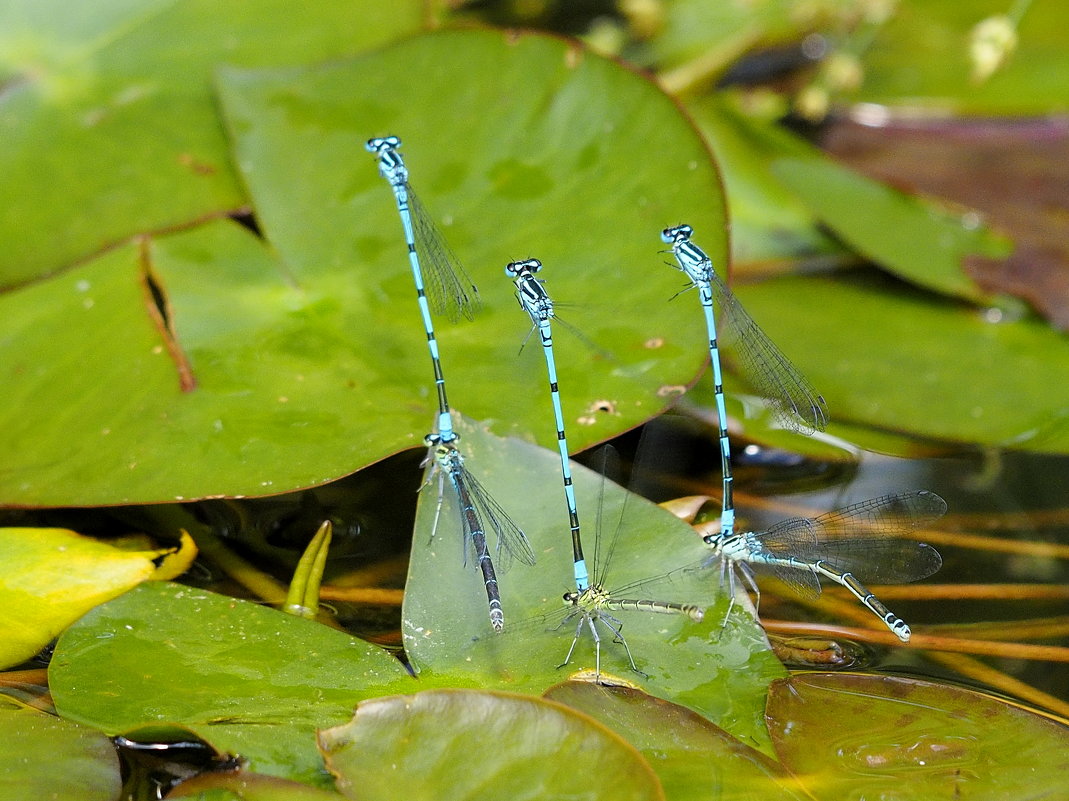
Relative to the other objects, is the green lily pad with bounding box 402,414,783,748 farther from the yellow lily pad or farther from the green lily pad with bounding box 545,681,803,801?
the yellow lily pad

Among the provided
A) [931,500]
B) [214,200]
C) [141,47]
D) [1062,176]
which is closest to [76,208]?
[214,200]

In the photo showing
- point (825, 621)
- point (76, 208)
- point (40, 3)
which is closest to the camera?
point (825, 621)

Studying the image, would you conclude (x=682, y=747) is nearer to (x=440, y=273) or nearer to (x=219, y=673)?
(x=219, y=673)

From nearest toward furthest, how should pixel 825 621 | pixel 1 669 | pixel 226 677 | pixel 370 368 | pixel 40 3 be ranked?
pixel 226 677
pixel 1 669
pixel 825 621
pixel 370 368
pixel 40 3

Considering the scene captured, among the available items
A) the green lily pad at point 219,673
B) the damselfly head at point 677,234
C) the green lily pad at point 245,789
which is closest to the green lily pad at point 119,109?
the green lily pad at point 219,673

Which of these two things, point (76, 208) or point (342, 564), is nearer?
point (342, 564)

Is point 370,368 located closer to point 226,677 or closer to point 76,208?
point 226,677

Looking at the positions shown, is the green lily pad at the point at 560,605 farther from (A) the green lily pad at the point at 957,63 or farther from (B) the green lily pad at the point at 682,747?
(A) the green lily pad at the point at 957,63
